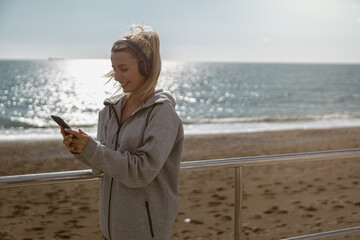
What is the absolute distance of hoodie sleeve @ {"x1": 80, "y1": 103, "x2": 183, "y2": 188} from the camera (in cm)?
136

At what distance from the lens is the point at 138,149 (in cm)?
140

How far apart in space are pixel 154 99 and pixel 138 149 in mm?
190

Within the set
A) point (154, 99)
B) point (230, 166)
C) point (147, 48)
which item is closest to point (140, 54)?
point (147, 48)

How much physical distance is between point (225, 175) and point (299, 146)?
489 cm

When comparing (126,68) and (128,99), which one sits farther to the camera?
(128,99)

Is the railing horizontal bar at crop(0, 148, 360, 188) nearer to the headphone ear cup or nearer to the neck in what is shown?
the neck

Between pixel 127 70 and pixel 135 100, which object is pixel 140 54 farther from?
pixel 135 100

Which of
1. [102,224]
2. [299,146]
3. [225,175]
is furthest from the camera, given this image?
[299,146]

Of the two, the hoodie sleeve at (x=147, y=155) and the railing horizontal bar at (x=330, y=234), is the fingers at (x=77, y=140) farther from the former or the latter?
the railing horizontal bar at (x=330, y=234)

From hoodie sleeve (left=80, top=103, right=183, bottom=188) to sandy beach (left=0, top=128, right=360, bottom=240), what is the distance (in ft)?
5.78

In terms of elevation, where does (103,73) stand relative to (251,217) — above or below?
above

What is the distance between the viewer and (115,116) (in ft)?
5.02

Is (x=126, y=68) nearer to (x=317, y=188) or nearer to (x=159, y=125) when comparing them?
(x=159, y=125)

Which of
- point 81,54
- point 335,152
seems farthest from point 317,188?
point 81,54
